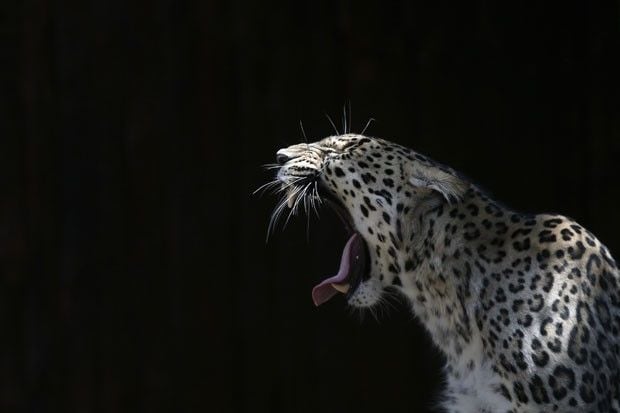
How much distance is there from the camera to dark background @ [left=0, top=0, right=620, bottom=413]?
21.3 feet

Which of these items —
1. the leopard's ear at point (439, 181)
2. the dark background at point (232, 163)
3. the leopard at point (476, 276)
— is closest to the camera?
the leopard at point (476, 276)

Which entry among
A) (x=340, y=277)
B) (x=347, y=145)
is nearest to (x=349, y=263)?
(x=340, y=277)

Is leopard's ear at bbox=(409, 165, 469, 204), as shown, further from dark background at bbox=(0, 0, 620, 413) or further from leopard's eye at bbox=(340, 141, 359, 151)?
dark background at bbox=(0, 0, 620, 413)

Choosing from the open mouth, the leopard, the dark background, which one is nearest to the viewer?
the leopard

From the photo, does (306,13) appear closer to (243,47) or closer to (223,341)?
(243,47)

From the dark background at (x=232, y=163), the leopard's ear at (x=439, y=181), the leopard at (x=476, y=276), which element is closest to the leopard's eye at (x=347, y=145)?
the leopard at (x=476, y=276)

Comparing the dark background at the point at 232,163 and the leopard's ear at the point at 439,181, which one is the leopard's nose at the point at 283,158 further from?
Result: the dark background at the point at 232,163

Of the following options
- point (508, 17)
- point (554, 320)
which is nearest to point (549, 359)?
point (554, 320)

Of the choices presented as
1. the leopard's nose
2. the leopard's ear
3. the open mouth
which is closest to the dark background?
the leopard's nose

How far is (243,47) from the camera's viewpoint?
6762 millimetres

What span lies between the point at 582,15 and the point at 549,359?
11.6ft

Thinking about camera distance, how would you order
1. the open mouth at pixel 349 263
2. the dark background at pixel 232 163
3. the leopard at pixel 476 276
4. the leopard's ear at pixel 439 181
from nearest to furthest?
the leopard at pixel 476 276 < the leopard's ear at pixel 439 181 < the open mouth at pixel 349 263 < the dark background at pixel 232 163

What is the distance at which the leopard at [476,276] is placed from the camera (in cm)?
407

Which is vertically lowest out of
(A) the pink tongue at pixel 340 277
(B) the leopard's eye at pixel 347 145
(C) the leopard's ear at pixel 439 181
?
(A) the pink tongue at pixel 340 277
